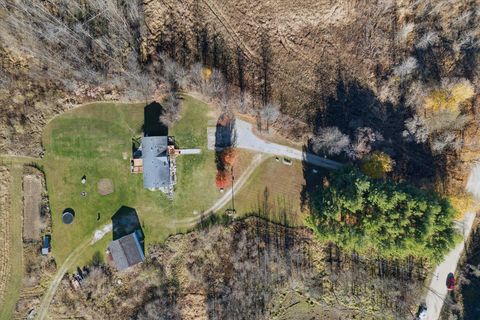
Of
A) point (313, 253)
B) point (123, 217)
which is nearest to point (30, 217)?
point (123, 217)

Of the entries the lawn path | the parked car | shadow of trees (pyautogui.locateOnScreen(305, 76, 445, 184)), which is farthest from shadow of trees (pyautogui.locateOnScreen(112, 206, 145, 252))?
the parked car

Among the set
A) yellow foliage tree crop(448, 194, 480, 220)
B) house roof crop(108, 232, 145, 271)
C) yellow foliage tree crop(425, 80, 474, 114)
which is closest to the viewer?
yellow foliage tree crop(448, 194, 480, 220)

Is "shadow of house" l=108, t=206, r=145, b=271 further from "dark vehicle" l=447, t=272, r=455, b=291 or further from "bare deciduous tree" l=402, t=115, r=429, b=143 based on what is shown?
"dark vehicle" l=447, t=272, r=455, b=291

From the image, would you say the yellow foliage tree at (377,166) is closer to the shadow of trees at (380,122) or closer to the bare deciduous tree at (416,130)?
the shadow of trees at (380,122)

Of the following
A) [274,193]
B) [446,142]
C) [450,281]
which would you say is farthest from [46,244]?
[446,142]

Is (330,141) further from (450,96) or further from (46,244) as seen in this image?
(46,244)

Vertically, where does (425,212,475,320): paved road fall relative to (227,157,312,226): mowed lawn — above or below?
below

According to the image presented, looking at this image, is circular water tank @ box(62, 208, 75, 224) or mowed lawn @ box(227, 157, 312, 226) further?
mowed lawn @ box(227, 157, 312, 226)
